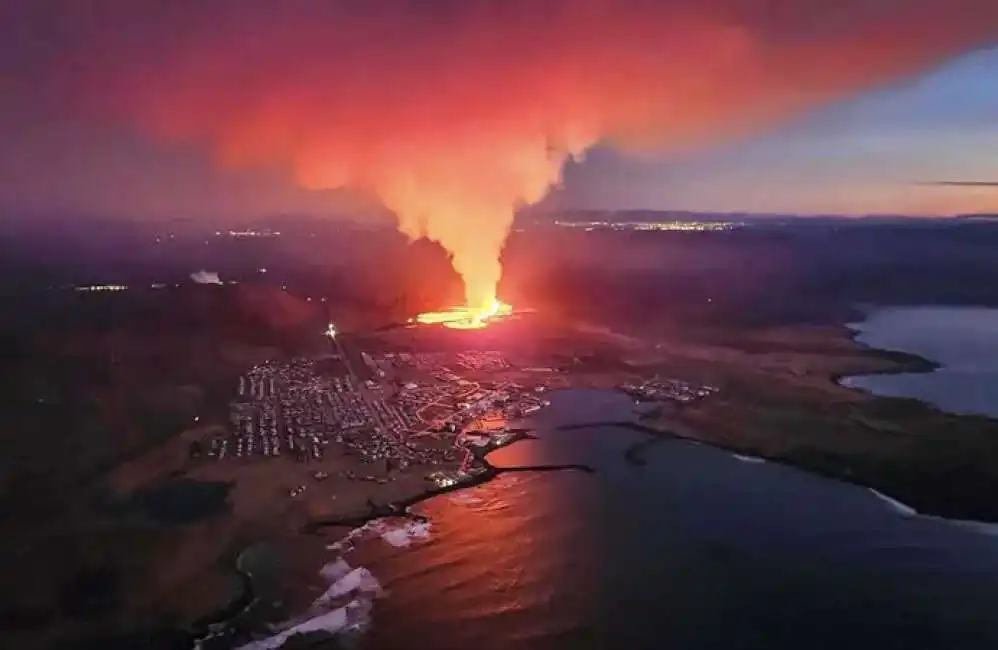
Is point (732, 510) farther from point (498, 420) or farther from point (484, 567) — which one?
point (498, 420)

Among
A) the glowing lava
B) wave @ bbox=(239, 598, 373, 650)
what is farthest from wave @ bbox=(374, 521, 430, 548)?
the glowing lava

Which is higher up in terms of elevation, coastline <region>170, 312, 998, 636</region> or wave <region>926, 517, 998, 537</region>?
coastline <region>170, 312, 998, 636</region>


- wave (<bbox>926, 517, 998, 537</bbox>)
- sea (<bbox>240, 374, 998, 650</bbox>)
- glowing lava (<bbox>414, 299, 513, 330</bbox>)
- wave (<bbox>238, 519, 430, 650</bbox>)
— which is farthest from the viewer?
glowing lava (<bbox>414, 299, 513, 330</bbox>)

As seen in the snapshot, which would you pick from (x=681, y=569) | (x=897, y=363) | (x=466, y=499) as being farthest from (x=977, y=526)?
(x=897, y=363)

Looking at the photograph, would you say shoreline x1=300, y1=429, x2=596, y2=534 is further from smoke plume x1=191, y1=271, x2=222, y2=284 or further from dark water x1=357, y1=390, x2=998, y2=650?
smoke plume x1=191, y1=271, x2=222, y2=284

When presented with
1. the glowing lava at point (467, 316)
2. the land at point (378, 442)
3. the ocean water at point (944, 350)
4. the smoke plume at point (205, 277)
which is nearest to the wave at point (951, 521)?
the land at point (378, 442)

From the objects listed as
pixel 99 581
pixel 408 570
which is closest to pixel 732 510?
pixel 408 570

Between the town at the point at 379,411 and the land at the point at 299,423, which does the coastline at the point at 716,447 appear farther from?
the town at the point at 379,411
